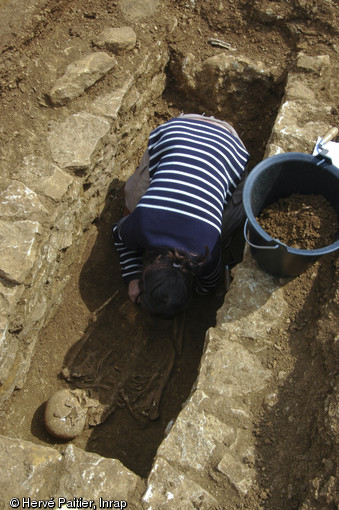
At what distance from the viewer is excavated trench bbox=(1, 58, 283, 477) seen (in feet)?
9.68

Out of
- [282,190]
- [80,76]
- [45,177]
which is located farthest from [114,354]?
[80,76]

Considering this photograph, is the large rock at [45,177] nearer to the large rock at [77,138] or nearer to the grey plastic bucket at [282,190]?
the large rock at [77,138]

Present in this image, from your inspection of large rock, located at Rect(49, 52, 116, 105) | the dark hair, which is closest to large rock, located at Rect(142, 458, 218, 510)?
the dark hair

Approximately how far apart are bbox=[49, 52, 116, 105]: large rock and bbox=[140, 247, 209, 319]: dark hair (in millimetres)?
1343

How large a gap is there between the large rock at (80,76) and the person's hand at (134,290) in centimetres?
132

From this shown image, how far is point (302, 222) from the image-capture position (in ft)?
8.13

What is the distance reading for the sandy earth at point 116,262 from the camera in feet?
8.46

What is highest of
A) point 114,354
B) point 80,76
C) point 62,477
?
point 80,76

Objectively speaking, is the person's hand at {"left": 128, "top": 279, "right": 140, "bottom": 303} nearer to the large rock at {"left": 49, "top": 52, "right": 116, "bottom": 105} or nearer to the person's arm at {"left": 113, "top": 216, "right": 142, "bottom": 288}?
the person's arm at {"left": 113, "top": 216, "right": 142, "bottom": 288}

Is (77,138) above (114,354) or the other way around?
above

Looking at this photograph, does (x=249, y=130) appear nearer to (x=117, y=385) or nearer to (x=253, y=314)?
(x=253, y=314)

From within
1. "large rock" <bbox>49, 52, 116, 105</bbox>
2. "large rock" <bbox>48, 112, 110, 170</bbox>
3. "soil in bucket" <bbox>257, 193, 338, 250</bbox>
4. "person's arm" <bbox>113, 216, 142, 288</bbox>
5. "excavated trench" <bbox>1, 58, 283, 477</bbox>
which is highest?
"large rock" <bbox>49, 52, 116, 105</bbox>

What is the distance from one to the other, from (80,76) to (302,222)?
185 cm

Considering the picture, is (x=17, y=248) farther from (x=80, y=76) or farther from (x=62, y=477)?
(x=80, y=76)
